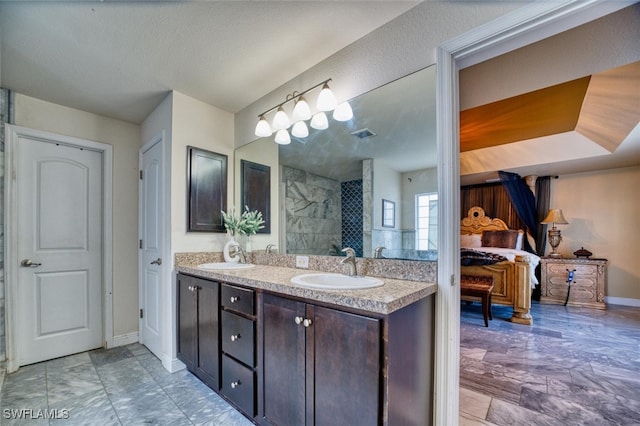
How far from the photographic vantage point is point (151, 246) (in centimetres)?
270

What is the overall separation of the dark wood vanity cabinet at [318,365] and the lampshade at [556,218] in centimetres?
517

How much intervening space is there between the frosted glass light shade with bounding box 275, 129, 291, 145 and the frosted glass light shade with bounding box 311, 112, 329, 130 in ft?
0.95

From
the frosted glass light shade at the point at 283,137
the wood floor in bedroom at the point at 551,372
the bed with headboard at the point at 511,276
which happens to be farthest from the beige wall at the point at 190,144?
the bed with headboard at the point at 511,276

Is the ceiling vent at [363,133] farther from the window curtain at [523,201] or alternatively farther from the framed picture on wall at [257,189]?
the window curtain at [523,201]

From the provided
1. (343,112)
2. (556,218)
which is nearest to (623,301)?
(556,218)

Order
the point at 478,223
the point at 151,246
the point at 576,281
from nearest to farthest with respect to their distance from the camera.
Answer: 1. the point at 151,246
2. the point at 576,281
3. the point at 478,223

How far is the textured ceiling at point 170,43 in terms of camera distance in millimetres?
1522

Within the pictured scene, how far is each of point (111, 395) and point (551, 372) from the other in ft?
11.1

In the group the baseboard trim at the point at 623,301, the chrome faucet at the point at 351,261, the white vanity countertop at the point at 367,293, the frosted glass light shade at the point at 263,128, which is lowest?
the baseboard trim at the point at 623,301

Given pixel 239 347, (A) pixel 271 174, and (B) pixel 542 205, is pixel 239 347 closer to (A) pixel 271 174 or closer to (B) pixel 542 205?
(A) pixel 271 174

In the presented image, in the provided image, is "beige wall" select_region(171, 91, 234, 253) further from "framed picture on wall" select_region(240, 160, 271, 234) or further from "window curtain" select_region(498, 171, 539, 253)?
"window curtain" select_region(498, 171, 539, 253)

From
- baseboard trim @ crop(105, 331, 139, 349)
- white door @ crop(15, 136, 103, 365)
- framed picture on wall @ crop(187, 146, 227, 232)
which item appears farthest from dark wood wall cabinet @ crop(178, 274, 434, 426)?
white door @ crop(15, 136, 103, 365)

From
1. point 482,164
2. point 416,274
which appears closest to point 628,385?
point 416,274

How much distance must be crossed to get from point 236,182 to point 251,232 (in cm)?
60
